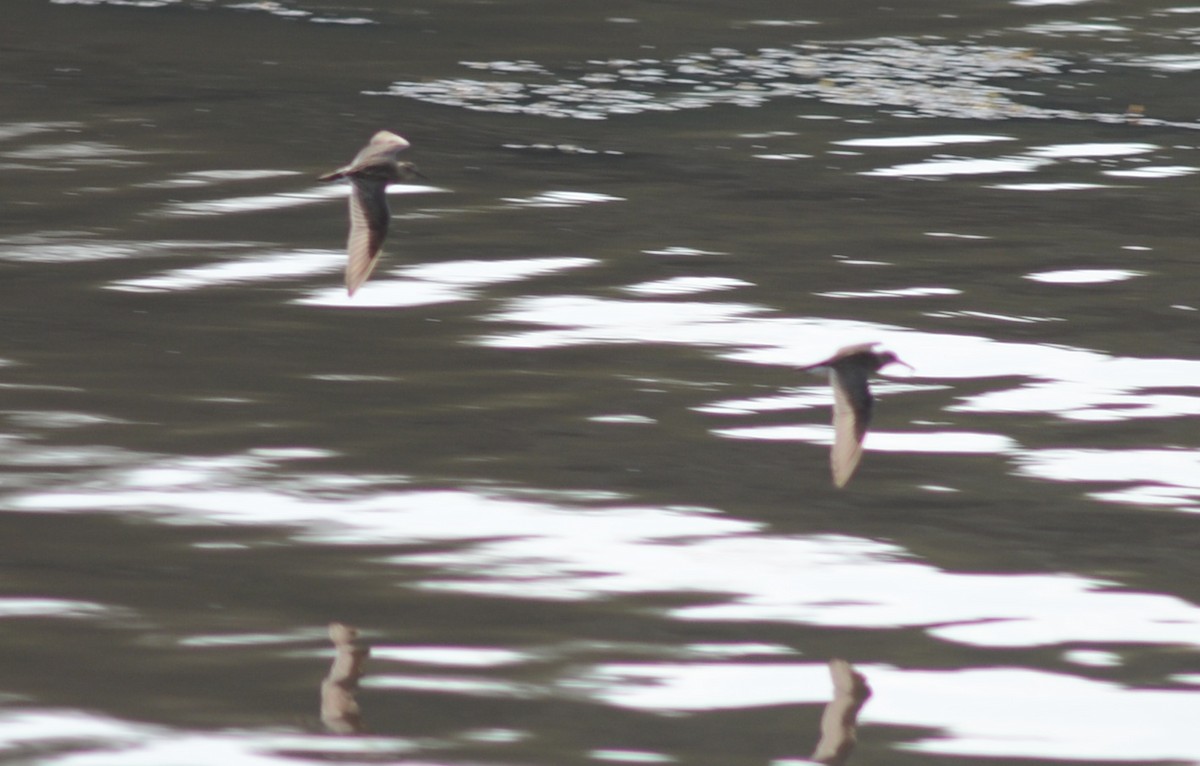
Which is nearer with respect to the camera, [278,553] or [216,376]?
[278,553]

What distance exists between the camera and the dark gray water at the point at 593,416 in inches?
208

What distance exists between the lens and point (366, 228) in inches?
287

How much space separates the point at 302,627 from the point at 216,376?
2303mm

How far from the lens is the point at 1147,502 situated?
22.1ft

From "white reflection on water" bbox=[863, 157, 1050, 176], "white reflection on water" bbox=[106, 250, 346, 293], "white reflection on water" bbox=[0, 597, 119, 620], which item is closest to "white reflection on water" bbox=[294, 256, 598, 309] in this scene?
"white reflection on water" bbox=[106, 250, 346, 293]

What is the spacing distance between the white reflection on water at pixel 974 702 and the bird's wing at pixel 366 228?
216 cm

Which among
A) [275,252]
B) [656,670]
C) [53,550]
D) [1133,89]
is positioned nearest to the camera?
[656,670]

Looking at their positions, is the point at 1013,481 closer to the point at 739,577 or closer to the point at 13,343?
the point at 739,577

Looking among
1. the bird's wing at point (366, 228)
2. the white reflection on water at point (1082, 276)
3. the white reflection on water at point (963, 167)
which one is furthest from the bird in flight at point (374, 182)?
the white reflection on water at point (963, 167)

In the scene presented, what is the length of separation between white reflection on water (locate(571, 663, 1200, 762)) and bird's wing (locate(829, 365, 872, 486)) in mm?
755

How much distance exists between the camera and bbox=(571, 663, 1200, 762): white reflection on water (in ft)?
16.6

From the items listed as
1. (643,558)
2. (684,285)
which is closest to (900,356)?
(684,285)

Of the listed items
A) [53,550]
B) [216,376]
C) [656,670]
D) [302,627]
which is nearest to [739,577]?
[656,670]

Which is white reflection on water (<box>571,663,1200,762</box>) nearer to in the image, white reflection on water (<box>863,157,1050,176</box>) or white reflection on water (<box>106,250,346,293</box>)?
white reflection on water (<box>106,250,346,293</box>)
